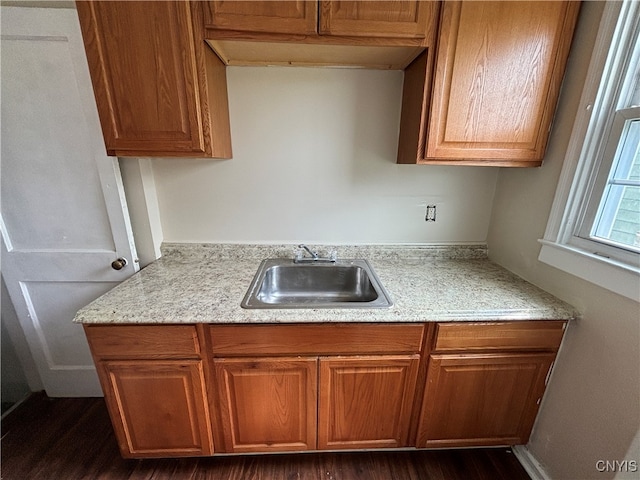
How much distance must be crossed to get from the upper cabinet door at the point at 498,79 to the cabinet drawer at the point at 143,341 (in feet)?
4.28

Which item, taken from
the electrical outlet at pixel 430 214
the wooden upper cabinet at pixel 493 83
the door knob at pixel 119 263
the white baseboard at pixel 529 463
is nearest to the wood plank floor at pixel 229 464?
the white baseboard at pixel 529 463

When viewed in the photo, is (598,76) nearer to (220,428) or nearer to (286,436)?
(286,436)

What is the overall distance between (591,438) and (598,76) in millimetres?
1403

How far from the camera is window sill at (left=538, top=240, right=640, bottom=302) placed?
35.3 inches

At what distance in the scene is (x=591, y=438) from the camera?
3.39 feet

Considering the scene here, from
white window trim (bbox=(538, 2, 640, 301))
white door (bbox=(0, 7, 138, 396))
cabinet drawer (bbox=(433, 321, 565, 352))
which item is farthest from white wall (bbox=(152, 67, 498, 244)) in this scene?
cabinet drawer (bbox=(433, 321, 565, 352))

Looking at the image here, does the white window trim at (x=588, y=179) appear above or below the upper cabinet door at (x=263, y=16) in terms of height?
below

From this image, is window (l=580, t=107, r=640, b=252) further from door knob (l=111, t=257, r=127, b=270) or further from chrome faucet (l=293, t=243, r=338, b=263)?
door knob (l=111, t=257, r=127, b=270)

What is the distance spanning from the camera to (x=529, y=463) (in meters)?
1.30

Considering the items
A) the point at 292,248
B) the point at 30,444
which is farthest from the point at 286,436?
the point at 30,444

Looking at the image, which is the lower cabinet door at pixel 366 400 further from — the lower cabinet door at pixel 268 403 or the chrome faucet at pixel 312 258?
the chrome faucet at pixel 312 258

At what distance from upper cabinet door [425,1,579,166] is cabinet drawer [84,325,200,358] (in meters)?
1.30

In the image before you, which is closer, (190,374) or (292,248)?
(190,374)

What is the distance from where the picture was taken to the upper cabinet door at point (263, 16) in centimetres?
100
